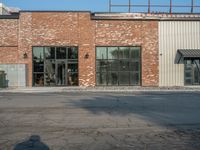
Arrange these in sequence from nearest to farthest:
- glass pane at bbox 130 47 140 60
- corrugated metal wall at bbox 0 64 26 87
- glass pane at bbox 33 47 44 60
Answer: corrugated metal wall at bbox 0 64 26 87, glass pane at bbox 33 47 44 60, glass pane at bbox 130 47 140 60

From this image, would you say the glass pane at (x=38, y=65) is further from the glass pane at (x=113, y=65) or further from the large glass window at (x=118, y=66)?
the glass pane at (x=113, y=65)

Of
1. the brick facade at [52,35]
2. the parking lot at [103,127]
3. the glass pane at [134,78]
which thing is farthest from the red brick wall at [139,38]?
the parking lot at [103,127]

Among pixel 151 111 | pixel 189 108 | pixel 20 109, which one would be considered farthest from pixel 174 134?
pixel 20 109

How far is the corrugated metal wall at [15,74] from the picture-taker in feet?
117

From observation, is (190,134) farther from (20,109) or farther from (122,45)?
(122,45)

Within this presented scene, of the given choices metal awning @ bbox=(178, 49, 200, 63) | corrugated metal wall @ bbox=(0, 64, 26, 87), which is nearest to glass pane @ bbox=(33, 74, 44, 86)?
corrugated metal wall @ bbox=(0, 64, 26, 87)

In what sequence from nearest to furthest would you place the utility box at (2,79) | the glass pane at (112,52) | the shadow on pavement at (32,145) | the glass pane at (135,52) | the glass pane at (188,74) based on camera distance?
1. the shadow on pavement at (32,145)
2. the utility box at (2,79)
3. the glass pane at (112,52)
4. the glass pane at (135,52)
5. the glass pane at (188,74)

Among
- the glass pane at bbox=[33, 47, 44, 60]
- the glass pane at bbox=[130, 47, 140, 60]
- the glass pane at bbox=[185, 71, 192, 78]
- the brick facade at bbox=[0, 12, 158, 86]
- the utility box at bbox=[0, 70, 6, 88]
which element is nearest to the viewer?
the utility box at bbox=[0, 70, 6, 88]

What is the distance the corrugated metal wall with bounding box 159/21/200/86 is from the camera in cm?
3666

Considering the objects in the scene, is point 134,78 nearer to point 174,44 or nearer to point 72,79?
point 174,44

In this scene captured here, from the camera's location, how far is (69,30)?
118 ft

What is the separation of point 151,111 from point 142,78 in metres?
20.3

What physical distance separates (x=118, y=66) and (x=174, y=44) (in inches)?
211

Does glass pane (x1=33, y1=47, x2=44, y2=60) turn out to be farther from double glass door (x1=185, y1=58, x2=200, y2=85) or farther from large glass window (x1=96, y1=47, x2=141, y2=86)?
double glass door (x1=185, y1=58, x2=200, y2=85)
